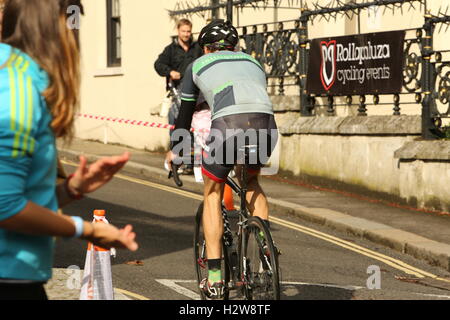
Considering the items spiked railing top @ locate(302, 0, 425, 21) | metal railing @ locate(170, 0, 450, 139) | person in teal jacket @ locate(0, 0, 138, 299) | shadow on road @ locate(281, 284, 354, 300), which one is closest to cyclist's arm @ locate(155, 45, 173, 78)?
metal railing @ locate(170, 0, 450, 139)

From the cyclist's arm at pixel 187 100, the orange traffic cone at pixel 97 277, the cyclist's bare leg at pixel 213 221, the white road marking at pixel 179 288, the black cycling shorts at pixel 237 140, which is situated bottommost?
the white road marking at pixel 179 288

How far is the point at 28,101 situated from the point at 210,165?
12.2ft

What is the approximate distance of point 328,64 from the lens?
15266 mm

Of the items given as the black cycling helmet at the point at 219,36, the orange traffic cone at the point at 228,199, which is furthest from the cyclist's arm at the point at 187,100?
the orange traffic cone at the point at 228,199

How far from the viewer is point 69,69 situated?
10.6ft

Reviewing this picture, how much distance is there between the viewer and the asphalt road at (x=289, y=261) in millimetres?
7895

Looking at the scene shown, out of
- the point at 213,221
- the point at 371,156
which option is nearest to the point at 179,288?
the point at 213,221

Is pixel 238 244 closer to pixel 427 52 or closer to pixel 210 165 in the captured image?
pixel 210 165

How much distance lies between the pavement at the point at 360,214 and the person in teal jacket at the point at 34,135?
4.18 metres

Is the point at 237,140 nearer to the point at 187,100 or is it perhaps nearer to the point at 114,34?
the point at 187,100

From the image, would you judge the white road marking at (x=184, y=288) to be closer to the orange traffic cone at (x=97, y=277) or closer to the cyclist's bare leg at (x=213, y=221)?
the cyclist's bare leg at (x=213, y=221)

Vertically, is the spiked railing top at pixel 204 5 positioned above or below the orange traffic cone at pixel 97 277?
above

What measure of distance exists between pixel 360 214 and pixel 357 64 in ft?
9.23
